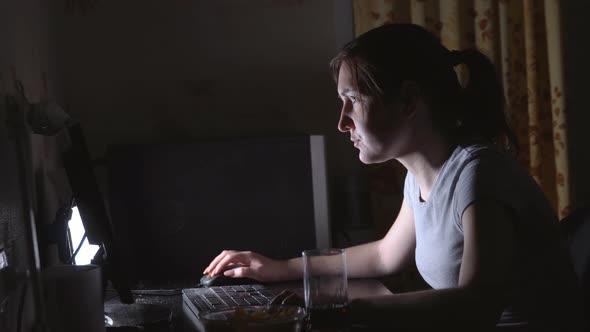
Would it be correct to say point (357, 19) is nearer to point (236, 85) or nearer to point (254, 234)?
point (236, 85)

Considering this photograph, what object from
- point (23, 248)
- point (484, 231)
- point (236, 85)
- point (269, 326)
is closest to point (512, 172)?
point (484, 231)

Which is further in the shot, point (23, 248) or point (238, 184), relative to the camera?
point (238, 184)

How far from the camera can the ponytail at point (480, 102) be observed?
145 centimetres

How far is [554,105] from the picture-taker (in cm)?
228

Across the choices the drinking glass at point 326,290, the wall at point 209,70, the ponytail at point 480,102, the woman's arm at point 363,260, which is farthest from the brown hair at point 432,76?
the wall at point 209,70

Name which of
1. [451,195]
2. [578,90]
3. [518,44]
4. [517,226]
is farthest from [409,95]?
[578,90]

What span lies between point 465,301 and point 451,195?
9.9 inches

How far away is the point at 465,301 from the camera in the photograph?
1146mm

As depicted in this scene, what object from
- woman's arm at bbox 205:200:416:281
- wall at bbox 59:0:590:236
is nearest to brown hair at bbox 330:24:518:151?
woman's arm at bbox 205:200:416:281

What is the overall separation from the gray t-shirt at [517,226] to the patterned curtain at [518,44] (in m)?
0.94

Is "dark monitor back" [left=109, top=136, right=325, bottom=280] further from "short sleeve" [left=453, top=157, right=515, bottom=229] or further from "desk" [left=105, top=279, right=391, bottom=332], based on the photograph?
"short sleeve" [left=453, top=157, right=515, bottom=229]

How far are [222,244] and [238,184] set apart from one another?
0.17 m

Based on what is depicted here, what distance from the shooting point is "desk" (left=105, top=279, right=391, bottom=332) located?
1245 mm

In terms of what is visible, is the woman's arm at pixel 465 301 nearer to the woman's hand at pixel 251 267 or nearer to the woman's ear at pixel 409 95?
the woman's ear at pixel 409 95
